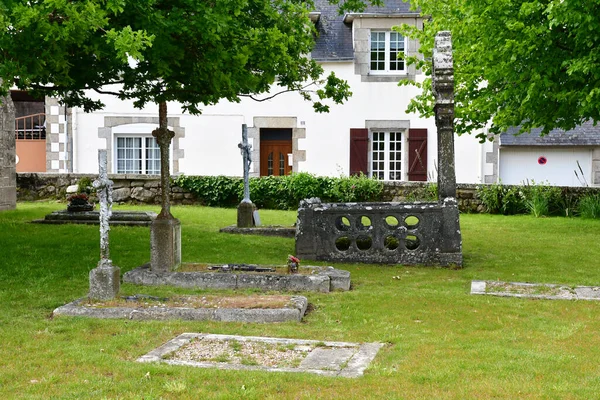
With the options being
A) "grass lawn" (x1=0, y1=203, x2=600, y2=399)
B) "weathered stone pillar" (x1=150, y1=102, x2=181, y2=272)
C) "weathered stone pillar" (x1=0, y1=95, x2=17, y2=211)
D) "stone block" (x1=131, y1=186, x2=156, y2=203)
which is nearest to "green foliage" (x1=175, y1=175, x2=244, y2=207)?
"stone block" (x1=131, y1=186, x2=156, y2=203)

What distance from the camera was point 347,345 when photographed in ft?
20.2

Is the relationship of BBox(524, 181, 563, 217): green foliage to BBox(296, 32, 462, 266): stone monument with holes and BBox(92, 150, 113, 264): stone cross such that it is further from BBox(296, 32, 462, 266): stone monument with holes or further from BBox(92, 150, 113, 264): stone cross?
→ BBox(92, 150, 113, 264): stone cross

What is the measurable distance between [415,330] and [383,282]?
2749 millimetres

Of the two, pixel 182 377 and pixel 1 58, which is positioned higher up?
pixel 1 58

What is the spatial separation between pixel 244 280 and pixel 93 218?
6937 millimetres

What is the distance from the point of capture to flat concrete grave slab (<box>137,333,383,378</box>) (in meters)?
5.46

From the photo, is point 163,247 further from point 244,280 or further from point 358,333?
point 358,333

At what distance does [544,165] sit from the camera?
2352 cm

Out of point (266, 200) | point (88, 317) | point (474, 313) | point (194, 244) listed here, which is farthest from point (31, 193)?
point (474, 313)

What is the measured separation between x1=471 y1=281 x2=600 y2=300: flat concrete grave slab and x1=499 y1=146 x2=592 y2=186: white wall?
1456 centimetres

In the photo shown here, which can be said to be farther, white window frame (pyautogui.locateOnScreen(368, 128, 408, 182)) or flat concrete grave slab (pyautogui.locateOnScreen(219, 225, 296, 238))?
white window frame (pyautogui.locateOnScreen(368, 128, 408, 182))

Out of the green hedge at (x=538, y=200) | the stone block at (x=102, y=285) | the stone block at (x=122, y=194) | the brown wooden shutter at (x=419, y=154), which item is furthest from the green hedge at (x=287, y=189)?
the stone block at (x=102, y=285)

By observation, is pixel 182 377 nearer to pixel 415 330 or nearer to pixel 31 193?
pixel 415 330

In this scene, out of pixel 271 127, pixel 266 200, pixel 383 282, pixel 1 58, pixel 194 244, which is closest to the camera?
pixel 1 58
